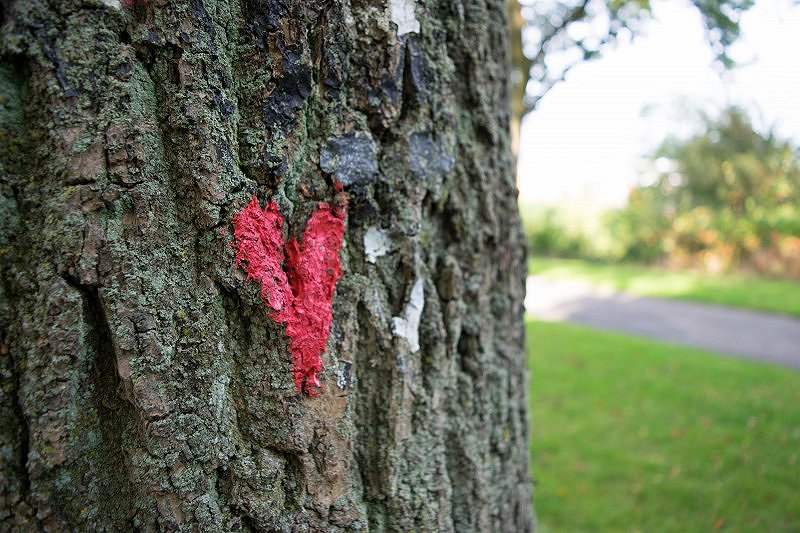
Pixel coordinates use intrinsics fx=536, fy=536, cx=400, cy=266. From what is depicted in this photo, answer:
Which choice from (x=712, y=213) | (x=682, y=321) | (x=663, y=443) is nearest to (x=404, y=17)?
(x=663, y=443)

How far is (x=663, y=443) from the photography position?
4.70 m

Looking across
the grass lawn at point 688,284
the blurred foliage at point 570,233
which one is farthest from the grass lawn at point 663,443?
the blurred foliage at point 570,233

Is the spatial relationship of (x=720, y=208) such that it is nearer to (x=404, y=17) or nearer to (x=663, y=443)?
(x=663, y=443)

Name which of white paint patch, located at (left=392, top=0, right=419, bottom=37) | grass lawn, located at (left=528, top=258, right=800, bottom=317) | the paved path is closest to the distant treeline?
grass lawn, located at (left=528, top=258, right=800, bottom=317)

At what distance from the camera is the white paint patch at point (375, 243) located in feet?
4.23

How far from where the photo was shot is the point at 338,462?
124cm

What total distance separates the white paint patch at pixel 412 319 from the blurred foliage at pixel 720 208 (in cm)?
1604

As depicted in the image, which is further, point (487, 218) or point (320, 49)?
point (487, 218)

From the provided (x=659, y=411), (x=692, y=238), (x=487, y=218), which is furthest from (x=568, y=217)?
(x=487, y=218)

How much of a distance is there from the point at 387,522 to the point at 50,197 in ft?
3.42

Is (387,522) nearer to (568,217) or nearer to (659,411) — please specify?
(659,411)

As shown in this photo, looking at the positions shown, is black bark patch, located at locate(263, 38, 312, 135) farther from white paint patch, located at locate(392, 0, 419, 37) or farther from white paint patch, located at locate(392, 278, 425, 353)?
white paint patch, located at locate(392, 278, 425, 353)

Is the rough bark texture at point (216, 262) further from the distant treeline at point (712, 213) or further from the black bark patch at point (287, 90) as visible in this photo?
the distant treeline at point (712, 213)

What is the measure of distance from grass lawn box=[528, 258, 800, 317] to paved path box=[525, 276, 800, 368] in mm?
369
